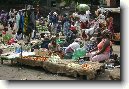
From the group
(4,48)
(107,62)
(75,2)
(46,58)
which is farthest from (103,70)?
(75,2)

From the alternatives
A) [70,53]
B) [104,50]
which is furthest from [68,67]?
[70,53]

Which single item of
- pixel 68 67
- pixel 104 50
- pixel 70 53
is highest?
pixel 104 50

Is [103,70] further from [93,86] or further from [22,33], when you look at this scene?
[22,33]

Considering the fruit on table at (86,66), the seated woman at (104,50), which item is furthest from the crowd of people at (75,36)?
the fruit on table at (86,66)

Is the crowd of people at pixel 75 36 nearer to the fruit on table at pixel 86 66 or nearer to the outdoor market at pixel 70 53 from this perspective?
the outdoor market at pixel 70 53

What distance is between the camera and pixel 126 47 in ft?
23.3

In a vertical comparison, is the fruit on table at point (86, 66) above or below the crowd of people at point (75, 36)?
below

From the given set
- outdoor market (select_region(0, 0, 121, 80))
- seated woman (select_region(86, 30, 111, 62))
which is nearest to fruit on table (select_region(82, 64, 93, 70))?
outdoor market (select_region(0, 0, 121, 80))

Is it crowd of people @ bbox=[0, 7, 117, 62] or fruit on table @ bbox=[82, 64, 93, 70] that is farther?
crowd of people @ bbox=[0, 7, 117, 62]

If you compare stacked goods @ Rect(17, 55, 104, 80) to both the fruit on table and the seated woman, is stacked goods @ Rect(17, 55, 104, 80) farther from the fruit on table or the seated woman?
the seated woman

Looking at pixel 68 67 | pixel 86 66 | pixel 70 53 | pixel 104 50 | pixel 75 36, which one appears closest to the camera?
pixel 86 66

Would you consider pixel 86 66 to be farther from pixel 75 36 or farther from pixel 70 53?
pixel 75 36

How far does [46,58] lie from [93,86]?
3.20 m

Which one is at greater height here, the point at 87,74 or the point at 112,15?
the point at 112,15
